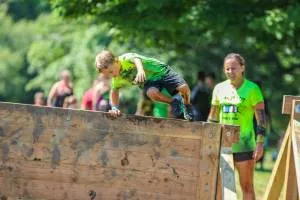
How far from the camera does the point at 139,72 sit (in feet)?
30.2

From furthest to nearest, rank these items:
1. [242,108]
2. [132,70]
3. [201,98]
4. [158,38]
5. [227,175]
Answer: [158,38]
[201,98]
[242,108]
[132,70]
[227,175]

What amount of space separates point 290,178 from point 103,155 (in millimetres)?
2043

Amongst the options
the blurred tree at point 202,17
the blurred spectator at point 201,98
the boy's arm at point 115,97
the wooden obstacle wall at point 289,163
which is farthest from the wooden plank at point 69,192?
the blurred spectator at point 201,98

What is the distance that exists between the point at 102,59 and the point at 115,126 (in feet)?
2.37

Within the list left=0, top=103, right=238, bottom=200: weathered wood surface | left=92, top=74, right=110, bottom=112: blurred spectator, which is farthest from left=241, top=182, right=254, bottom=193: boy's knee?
left=92, top=74, right=110, bottom=112: blurred spectator

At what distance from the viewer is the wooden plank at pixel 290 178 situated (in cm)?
998

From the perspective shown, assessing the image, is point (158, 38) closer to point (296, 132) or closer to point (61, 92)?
point (61, 92)

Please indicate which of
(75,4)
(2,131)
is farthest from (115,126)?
(75,4)

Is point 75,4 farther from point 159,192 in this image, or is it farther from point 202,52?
point 202,52

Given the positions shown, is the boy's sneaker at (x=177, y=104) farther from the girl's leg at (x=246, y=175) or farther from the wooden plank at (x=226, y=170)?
the wooden plank at (x=226, y=170)

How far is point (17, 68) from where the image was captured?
A: 55.8m

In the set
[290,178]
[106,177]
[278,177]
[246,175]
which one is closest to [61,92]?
[246,175]

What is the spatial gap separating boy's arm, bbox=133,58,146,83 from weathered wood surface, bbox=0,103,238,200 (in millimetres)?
395

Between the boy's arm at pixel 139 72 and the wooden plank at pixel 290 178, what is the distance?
1.71 meters
